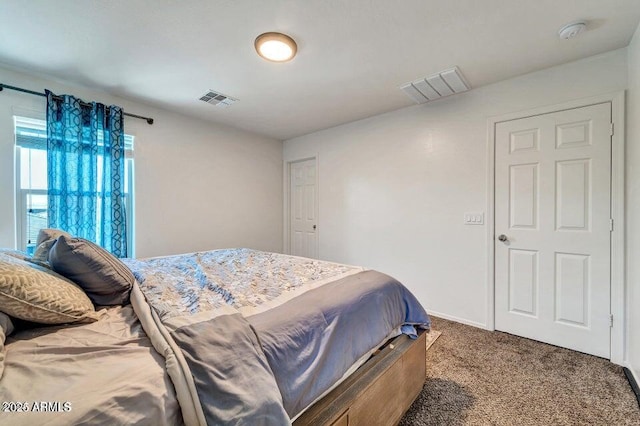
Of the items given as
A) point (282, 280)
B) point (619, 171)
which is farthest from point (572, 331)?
point (282, 280)

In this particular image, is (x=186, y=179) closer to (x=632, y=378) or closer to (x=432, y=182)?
(x=432, y=182)

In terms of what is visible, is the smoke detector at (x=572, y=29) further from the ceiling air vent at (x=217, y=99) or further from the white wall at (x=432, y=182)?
the ceiling air vent at (x=217, y=99)

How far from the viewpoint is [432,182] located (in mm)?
2934

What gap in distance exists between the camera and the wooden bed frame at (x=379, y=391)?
3.43 ft

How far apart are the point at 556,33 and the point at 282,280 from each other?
2493mm

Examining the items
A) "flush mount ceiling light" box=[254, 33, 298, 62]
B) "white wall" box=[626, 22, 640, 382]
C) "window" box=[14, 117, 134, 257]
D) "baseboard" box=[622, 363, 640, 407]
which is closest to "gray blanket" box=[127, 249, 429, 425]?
"window" box=[14, 117, 134, 257]

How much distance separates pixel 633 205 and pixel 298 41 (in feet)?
8.63

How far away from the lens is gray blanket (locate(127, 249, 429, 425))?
774 mm

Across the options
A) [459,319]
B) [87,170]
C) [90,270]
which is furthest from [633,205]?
[87,170]

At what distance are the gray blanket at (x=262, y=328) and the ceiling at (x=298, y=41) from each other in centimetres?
161

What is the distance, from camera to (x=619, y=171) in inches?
78.5

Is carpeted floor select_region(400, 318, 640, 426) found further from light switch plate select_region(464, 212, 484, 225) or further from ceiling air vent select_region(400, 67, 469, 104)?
ceiling air vent select_region(400, 67, 469, 104)

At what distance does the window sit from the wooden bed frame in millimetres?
2853

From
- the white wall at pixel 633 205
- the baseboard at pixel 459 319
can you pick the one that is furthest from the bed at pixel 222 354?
the white wall at pixel 633 205
